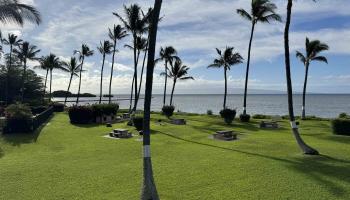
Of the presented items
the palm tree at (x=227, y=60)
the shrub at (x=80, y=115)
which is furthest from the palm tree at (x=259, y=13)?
the shrub at (x=80, y=115)

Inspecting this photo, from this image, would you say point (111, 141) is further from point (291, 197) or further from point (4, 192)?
point (291, 197)

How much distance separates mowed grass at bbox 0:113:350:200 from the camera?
9883mm

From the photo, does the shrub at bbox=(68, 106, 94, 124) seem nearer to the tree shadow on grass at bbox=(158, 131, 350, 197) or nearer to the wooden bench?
the wooden bench

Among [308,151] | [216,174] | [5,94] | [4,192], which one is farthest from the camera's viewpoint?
[5,94]

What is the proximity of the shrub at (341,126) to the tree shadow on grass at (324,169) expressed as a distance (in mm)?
9052

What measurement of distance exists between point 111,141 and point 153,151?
4.82 metres

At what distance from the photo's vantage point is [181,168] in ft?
42.4

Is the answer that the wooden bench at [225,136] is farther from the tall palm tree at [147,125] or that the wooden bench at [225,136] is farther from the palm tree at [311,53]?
the palm tree at [311,53]

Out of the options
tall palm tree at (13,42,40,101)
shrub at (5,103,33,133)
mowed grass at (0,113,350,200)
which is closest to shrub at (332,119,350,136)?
mowed grass at (0,113,350,200)

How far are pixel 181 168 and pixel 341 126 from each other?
14.7 m

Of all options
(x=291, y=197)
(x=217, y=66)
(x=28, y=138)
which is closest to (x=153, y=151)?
(x=291, y=197)

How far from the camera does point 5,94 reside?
5378cm

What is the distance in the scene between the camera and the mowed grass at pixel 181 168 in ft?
32.4

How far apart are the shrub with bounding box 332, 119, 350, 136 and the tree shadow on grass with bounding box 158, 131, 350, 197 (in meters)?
9.05
